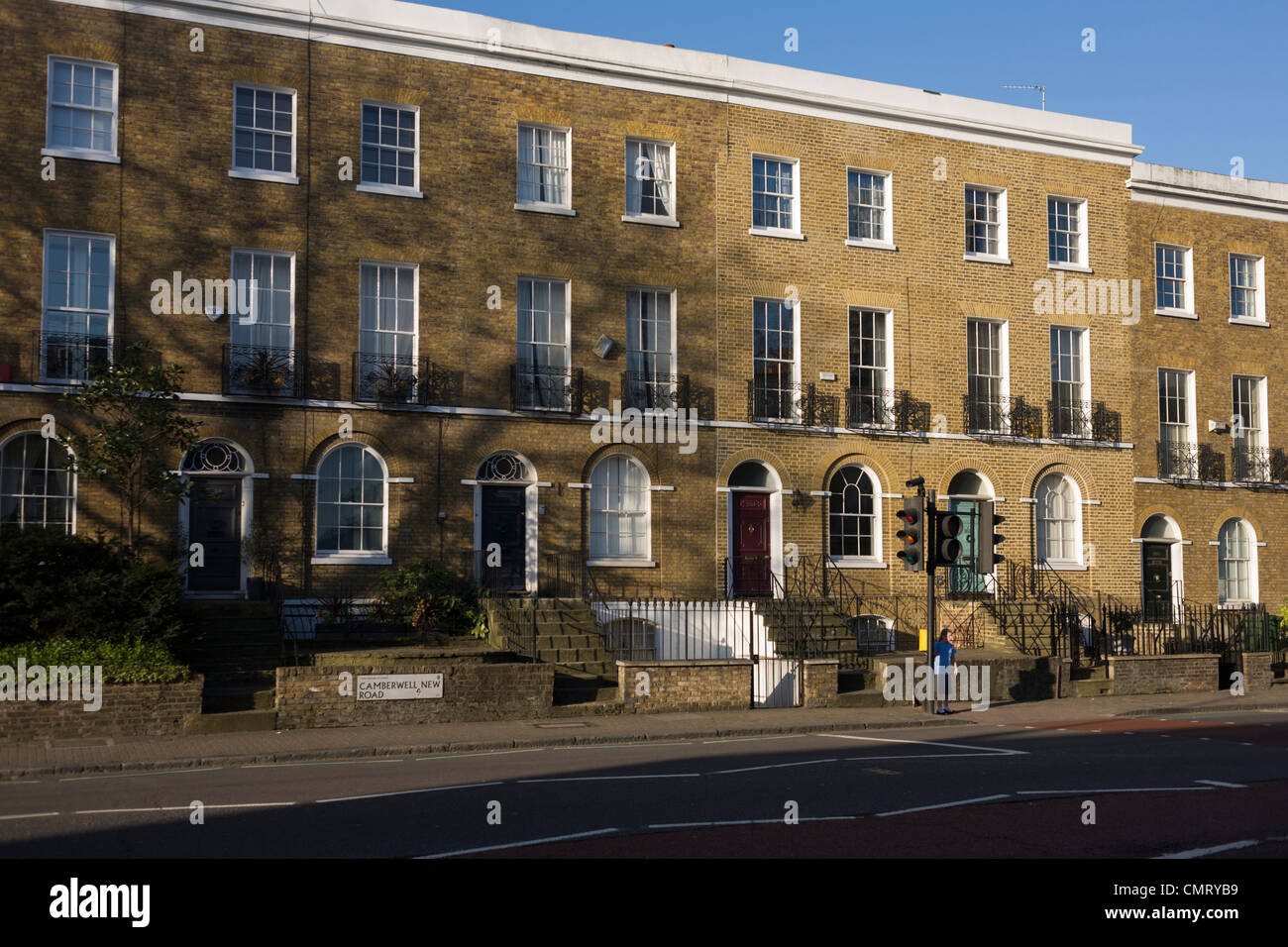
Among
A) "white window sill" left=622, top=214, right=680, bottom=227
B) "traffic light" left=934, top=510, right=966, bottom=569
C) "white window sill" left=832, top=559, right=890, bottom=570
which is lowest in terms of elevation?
"white window sill" left=832, top=559, right=890, bottom=570

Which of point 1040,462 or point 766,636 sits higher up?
point 1040,462

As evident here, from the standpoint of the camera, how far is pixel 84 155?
22.8m

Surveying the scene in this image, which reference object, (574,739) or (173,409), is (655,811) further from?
(173,409)

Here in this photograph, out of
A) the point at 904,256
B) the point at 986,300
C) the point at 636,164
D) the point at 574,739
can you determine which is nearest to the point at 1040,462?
the point at 986,300

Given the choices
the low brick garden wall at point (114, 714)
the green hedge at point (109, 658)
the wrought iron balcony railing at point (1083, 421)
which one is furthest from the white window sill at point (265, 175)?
the wrought iron balcony railing at point (1083, 421)

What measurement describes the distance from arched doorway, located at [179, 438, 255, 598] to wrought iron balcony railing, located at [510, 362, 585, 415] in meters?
5.36

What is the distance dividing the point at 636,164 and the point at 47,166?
37.0 feet

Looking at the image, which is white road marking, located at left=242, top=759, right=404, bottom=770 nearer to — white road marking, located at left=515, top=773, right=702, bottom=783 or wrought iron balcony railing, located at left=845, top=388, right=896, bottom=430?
white road marking, located at left=515, top=773, right=702, bottom=783

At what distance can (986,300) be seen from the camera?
3017 cm

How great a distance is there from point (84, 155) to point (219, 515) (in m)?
6.76

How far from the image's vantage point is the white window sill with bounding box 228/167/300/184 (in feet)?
78.2

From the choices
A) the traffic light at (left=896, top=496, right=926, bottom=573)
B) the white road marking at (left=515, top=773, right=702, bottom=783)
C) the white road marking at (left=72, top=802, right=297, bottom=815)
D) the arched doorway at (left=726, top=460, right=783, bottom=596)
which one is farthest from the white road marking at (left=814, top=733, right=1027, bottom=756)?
the white road marking at (left=72, top=802, right=297, bottom=815)

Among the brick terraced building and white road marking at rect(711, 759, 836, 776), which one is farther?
the brick terraced building

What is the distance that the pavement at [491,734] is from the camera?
1584 cm
